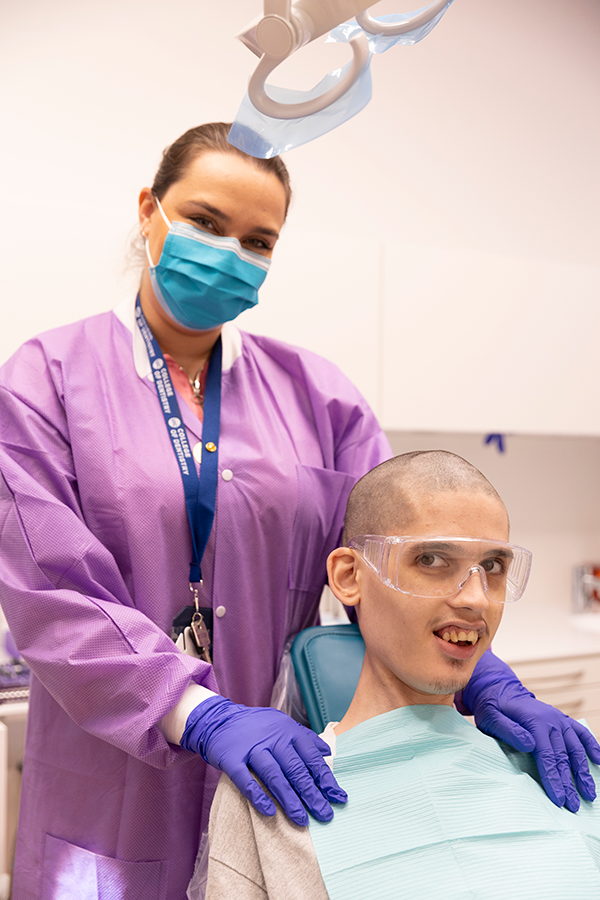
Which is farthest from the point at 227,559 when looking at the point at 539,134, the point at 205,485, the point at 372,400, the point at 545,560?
the point at 539,134

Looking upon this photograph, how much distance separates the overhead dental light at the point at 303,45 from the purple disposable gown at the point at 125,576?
1.75 feet

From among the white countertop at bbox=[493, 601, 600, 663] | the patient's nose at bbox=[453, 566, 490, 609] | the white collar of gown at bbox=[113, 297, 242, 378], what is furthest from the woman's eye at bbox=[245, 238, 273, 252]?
the white countertop at bbox=[493, 601, 600, 663]

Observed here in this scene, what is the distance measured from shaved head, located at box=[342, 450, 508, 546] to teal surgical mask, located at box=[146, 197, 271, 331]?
420mm

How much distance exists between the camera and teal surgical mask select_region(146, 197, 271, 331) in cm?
130

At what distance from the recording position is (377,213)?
10.0 ft

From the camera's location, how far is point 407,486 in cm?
116

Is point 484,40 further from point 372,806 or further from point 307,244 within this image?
point 372,806

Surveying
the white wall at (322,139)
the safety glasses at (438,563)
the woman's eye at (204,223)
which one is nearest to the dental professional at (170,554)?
the woman's eye at (204,223)

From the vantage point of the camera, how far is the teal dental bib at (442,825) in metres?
0.95

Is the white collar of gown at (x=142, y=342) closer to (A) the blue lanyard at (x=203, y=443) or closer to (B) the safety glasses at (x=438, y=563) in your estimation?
(A) the blue lanyard at (x=203, y=443)

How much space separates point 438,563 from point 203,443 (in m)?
0.47

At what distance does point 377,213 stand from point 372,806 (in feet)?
8.23

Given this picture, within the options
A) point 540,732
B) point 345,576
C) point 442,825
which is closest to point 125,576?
point 345,576

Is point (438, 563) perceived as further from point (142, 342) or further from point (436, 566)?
point (142, 342)
